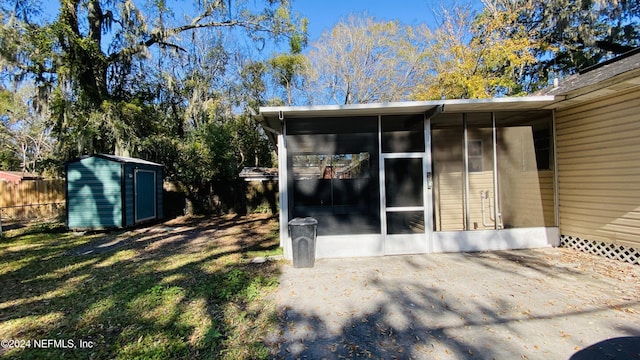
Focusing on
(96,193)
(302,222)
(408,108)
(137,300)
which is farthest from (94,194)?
(408,108)

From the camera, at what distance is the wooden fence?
1252cm

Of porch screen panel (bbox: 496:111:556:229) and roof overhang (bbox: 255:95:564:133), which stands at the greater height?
roof overhang (bbox: 255:95:564:133)

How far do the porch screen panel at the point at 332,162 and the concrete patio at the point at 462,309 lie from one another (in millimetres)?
829

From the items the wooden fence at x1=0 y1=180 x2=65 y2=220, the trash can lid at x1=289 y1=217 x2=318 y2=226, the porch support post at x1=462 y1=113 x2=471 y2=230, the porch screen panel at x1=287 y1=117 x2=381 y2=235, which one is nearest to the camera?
the trash can lid at x1=289 y1=217 x2=318 y2=226

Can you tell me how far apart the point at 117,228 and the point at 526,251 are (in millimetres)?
10521

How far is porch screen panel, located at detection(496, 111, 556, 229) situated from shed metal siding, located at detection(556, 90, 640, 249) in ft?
0.71

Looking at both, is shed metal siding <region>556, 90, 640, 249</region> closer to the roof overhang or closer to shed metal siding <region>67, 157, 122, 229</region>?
the roof overhang

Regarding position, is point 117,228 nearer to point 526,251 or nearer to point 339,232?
point 339,232

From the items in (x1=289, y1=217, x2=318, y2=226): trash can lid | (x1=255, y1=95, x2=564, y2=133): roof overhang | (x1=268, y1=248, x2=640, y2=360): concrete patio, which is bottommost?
(x1=268, y1=248, x2=640, y2=360): concrete patio

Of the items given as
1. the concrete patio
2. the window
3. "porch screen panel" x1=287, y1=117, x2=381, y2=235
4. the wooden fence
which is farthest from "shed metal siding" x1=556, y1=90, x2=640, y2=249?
the wooden fence

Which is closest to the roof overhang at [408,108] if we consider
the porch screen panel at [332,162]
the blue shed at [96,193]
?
the porch screen panel at [332,162]

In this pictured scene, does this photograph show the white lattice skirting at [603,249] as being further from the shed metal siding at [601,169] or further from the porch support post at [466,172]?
the porch support post at [466,172]

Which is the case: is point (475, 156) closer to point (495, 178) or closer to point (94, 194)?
point (495, 178)

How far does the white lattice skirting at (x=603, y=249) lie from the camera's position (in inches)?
183
